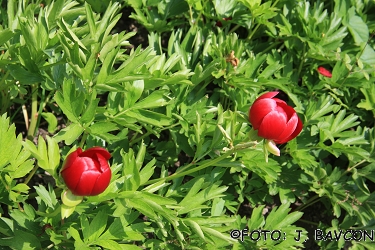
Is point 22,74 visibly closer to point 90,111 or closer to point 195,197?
point 90,111

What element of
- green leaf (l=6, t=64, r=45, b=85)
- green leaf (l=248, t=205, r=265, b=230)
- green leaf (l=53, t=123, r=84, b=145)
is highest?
green leaf (l=6, t=64, r=45, b=85)

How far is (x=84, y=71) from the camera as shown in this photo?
121 centimetres

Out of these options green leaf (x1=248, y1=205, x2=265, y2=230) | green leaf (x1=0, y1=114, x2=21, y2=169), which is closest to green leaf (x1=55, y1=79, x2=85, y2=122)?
green leaf (x1=0, y1=114, x2=21, y2=169)

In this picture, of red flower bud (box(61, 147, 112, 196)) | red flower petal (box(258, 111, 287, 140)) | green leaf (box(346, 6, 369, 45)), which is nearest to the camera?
red flower bud (box(61, 147, 112, 196))

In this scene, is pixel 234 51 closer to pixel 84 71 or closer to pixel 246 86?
pixel 246 86

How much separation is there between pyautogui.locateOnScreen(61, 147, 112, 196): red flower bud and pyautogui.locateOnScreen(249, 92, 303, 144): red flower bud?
0.36 m

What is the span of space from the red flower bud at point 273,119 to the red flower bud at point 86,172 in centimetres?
36

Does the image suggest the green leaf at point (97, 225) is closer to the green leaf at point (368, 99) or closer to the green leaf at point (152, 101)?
the green leaf at point (152, 101)

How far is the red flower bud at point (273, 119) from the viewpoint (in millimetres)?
1115

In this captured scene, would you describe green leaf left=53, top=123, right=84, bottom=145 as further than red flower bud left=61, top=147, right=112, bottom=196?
Yes

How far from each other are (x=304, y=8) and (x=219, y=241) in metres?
0.96

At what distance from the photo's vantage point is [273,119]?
3.65 ft

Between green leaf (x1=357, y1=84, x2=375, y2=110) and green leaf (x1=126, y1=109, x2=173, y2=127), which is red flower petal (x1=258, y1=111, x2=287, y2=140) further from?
green leaf (x1=357, y1=84, x2=375, y2=110)

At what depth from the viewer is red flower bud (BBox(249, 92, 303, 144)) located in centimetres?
112
